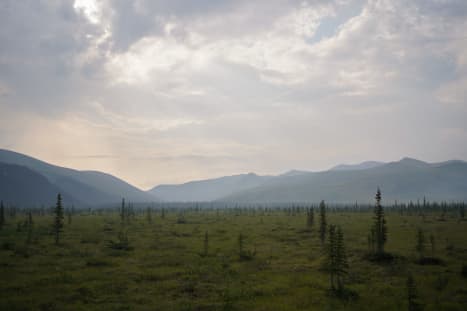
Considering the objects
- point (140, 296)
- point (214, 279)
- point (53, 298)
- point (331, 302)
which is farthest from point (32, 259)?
point (331, 302)

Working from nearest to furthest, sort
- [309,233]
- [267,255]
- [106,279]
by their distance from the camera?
[106,279]
[267,255]
[309,233]

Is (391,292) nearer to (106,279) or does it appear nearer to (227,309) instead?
(227,309)

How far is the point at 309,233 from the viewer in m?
82.4

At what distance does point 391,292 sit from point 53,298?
1343 inches

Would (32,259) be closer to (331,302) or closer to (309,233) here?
(331,302)

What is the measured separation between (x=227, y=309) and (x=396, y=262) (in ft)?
101

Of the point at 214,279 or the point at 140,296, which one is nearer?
the point at 140,296

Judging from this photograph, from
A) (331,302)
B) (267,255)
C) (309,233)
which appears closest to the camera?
(331,302)

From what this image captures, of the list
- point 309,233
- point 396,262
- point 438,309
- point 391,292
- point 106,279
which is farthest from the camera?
point 309,233

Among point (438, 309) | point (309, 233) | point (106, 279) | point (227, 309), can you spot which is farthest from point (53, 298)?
point (309, 233)

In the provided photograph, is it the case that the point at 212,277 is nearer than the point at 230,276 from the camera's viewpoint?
Yes

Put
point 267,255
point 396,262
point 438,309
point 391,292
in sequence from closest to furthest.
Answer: point 438,309
point 391,292
point 396,262
point 267,255

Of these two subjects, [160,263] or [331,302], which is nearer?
[331,302]

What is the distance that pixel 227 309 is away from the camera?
2917 cm
